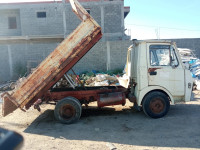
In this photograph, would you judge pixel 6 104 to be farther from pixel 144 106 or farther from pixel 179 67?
pixel 179 67

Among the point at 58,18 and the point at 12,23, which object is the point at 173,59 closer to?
the point at 58,18

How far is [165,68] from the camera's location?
203 inches

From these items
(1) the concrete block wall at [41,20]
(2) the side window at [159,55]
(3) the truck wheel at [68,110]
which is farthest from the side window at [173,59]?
(1) the concrete block wall at [41,20]

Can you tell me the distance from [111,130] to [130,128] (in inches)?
20.1

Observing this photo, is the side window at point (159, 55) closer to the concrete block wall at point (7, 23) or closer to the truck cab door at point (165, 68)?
the truck cab door at point (165, 68)

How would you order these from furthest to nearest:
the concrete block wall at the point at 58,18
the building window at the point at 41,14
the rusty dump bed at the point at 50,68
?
the building window at the point at 41,14, the concrete block wall at the point at 58,18, the rusty dump bed at the point at 50,68

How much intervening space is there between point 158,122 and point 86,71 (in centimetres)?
974

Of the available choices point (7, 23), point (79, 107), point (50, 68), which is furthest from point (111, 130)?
point (7, 23)

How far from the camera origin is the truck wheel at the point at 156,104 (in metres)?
5.21

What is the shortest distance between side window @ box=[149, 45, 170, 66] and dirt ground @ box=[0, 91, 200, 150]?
163 centimetres

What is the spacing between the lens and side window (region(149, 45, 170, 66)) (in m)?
5.19

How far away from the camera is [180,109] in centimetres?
621

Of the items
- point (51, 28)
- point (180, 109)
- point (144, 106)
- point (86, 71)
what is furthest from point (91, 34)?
point (51, 28)

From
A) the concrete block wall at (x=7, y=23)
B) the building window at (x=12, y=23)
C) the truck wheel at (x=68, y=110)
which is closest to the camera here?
the truck wheel at (x=68, y=110)
